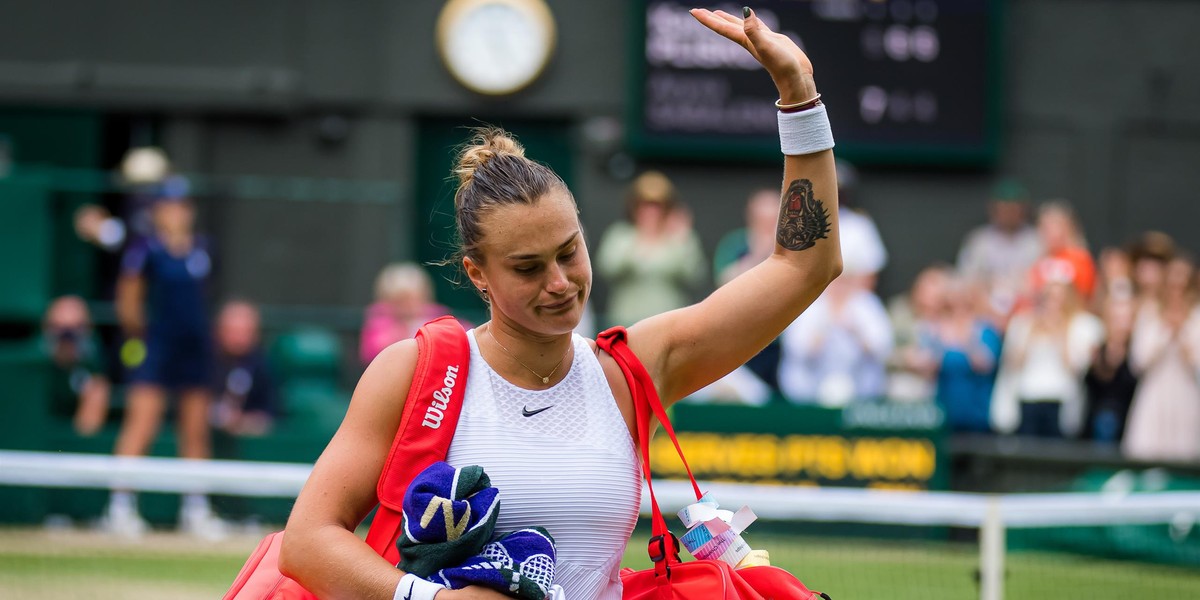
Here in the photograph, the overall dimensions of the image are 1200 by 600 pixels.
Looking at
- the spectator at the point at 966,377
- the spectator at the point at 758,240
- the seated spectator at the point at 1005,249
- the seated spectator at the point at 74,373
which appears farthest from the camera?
the seated spectator at the point at 1005,249

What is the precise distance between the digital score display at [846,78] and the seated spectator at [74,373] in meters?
5.34

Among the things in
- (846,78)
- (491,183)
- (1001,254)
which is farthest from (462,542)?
(846,78)

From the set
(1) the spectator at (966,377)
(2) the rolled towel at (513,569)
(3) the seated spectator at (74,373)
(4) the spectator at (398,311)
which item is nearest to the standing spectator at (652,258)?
(4) the spectator at (398,311)

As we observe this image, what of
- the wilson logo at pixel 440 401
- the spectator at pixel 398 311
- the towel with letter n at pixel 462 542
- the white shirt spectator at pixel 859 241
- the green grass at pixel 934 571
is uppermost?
the wilson logo at pixel 440 401

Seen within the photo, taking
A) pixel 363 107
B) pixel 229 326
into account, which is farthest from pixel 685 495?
pixel 363 107

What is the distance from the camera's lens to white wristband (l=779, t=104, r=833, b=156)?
133 inches

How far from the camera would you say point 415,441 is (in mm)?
3203

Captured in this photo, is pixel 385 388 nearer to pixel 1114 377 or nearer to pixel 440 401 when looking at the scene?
pixel 440 401

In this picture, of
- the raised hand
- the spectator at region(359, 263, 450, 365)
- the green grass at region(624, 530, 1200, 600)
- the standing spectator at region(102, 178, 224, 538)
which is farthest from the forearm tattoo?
the standing spectator at region(102, 178, 224, 538)

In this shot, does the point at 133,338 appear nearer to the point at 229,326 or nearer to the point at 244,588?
the point at 229,326

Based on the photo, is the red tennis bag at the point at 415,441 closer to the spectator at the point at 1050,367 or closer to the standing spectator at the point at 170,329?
the standing spectator at the point at 170,329

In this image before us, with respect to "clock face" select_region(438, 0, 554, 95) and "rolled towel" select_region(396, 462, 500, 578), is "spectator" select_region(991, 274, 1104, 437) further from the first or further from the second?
"rolled towel" select_region(396, 462, 500, 578)

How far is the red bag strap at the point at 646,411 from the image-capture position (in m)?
3.32

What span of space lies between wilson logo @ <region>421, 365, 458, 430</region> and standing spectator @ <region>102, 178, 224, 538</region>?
307 inches
